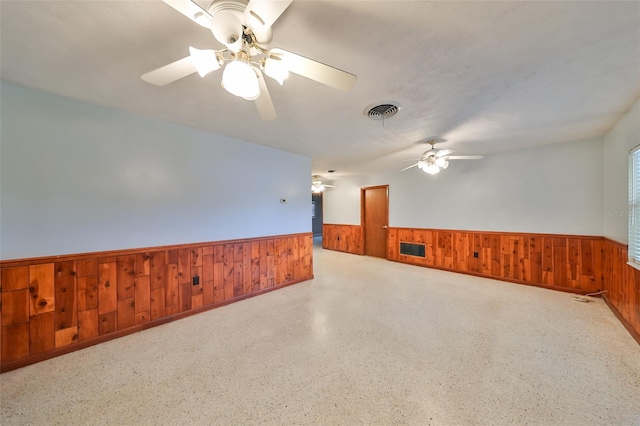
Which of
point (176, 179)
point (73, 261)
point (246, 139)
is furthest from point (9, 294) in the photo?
point (246, 139)

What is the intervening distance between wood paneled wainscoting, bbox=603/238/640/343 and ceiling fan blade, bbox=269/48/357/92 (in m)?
3.24

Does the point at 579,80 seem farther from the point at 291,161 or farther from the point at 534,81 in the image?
the point at 291,161

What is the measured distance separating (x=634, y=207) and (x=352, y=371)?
3264mm

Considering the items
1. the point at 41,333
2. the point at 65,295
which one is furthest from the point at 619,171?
the point at 41,333

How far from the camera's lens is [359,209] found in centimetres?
655

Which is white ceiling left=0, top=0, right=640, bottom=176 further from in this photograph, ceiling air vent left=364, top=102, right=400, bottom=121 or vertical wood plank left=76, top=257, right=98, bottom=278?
vertical wood plank left=76, top=257, right=98, bottom=278

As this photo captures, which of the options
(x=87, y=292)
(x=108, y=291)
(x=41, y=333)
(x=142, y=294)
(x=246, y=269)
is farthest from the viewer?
(x=246, y=269)

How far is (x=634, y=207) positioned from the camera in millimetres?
2297

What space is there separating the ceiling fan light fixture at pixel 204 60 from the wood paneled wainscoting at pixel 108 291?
7.05 ft

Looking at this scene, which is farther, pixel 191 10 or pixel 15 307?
pixel 15 307

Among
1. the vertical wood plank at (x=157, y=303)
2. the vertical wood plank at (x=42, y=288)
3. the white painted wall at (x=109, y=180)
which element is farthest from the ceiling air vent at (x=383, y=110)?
the vertical wood plank at (x=42, y=288)

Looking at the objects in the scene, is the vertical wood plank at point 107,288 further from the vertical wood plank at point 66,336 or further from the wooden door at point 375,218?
the wooden door at point 375,218

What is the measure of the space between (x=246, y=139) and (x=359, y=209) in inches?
162

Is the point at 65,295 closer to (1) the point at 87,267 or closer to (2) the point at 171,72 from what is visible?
(1) the point at 87,267
